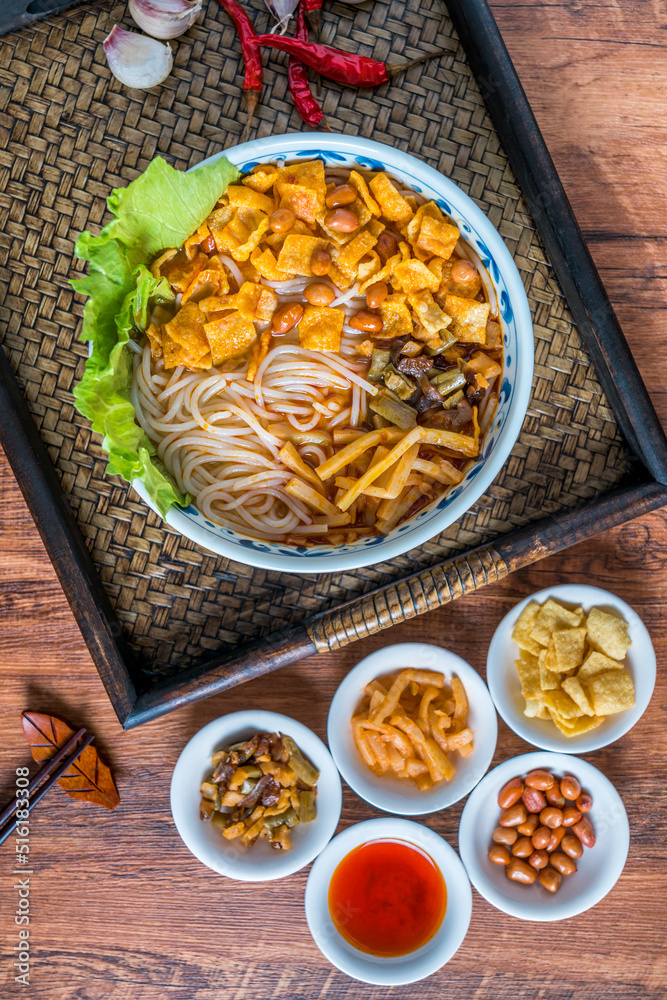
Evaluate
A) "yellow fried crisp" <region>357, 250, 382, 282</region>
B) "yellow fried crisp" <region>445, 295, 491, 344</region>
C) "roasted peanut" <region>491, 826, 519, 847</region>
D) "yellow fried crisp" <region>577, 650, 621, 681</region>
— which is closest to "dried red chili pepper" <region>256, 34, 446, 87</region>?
"yellow fried crisp" <region>357, 250, 382, 282</region>

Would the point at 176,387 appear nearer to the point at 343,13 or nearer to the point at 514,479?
the point at 514,479

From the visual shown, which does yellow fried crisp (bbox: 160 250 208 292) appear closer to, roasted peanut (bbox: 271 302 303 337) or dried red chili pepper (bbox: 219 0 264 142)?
roasted peanut (bbox: 271 302 303 337)

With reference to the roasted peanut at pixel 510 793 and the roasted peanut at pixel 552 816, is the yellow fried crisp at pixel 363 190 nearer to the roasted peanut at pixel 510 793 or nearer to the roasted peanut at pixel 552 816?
the roasted peanut at pixel 510 793

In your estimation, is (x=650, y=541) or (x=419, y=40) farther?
(x=650, y=541)

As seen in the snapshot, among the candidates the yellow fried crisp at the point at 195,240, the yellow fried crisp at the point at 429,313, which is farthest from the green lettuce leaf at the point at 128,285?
the yellow fried crisp at the point at 429,313

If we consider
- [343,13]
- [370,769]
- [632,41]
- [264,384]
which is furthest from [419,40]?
[370,769]

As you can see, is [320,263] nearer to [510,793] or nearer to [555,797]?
[510,793]
